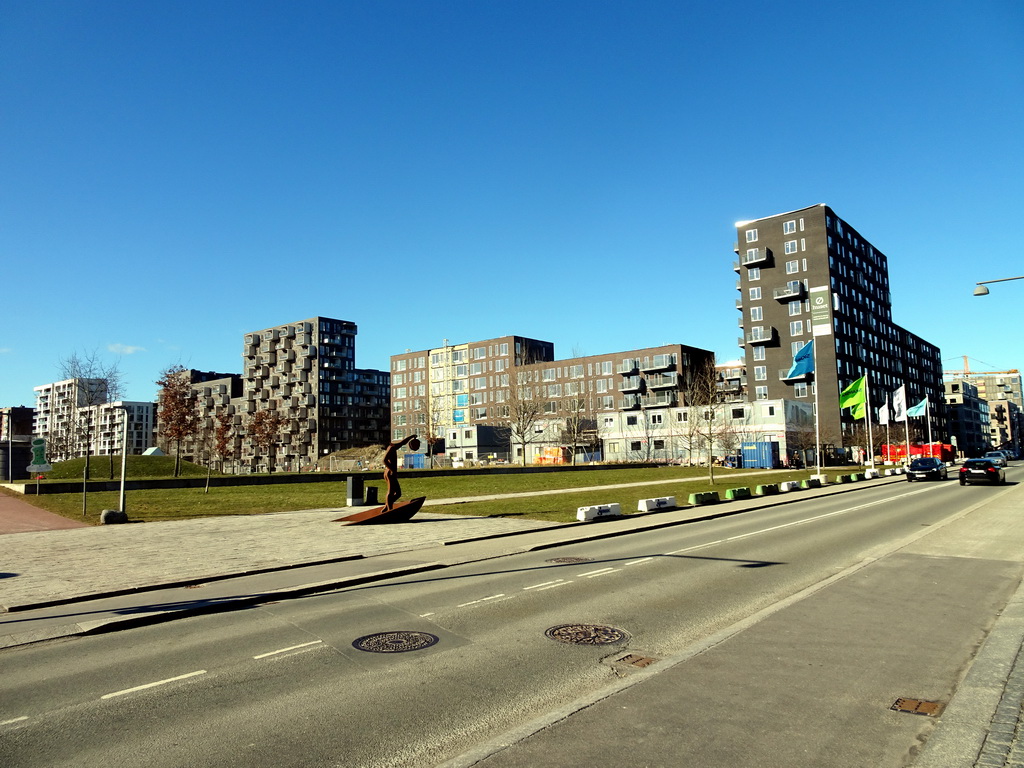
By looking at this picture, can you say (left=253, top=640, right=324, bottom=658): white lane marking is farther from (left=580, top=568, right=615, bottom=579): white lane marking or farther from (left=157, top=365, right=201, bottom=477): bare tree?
(left=157, top=365, right=201, bottom=477): bare tree

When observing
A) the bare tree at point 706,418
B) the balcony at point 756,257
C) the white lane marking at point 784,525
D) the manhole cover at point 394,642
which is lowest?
the white lane marking at point 784,525

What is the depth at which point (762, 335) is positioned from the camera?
324 ft

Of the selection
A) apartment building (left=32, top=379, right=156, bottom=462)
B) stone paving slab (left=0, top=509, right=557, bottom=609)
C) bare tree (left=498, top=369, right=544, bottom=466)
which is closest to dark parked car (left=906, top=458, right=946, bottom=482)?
stone paving slab (left=0, top=509, right=557, bottom=609)

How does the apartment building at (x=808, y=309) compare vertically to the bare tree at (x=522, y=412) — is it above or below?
above

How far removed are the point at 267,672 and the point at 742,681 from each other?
490cm

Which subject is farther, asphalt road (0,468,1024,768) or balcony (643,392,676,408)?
balcony (643,392,676,408)

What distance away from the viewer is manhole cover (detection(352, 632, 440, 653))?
26.0ft

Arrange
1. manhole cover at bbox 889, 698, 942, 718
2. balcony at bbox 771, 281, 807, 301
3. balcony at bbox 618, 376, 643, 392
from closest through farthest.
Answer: manhole cover at bbox 889, 698, 942, 718
balcony at bbox 771, 281, 807, 301
balcony at bbox 618, 376, 643, 392

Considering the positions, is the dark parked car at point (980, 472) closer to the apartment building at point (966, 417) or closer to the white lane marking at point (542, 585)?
the white lane marking at point (542, 585)

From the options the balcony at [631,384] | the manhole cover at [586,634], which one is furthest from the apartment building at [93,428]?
the balcony at [631,384]

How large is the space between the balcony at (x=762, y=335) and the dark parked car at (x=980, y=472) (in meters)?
58.9

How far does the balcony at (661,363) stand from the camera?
114m

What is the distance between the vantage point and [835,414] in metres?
92.1

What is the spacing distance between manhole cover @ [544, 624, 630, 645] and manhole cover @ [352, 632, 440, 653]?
153 centimetres
